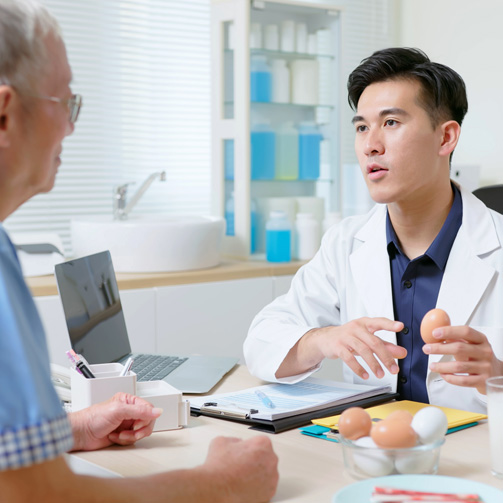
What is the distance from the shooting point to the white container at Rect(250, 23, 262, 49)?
129 inches

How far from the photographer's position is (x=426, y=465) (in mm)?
1067

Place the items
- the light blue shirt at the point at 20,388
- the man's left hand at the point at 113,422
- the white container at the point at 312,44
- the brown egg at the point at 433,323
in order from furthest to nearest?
1. the white container at the point at 312,44
2. the brown egg at the point at 433,323
3. the man's left hand at the point at 113,422
4. the light blue shirt at the point at 20,388

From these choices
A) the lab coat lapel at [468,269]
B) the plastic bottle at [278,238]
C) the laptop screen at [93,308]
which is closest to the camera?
the laptop screen at [93,308]

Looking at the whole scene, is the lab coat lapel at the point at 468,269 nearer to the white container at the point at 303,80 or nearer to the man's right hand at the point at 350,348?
the man's right hand at the point at 350,348

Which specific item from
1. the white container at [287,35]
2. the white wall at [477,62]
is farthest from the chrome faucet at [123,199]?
the white wall at [477,62]

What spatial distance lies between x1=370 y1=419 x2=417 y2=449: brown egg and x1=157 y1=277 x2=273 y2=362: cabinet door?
186 cm

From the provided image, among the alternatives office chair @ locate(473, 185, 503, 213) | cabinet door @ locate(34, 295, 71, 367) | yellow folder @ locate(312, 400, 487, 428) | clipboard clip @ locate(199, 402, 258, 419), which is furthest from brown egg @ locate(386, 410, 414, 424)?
cabinet door @ locate(34, 295, 71, 367)

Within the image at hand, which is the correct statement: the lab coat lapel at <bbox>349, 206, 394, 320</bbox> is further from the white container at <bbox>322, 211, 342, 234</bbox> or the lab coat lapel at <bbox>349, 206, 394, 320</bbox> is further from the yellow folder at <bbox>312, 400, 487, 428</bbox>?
the white container at <bbox>322, 211, 342, 234</bbox>

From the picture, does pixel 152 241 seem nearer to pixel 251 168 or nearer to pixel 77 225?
pixel 77 225

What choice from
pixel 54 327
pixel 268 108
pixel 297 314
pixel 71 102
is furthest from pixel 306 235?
pixel 71 102

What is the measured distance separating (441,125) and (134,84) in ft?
6.14

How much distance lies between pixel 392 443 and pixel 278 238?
7.31ft

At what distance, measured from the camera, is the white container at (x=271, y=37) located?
131 inches

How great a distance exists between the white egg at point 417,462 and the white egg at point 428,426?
0.02 metres
